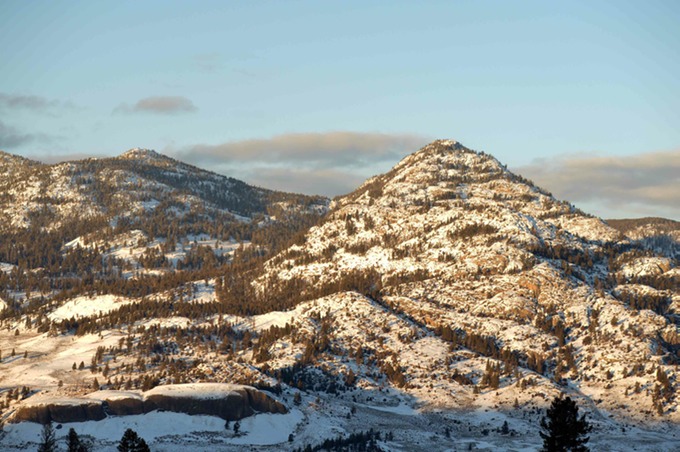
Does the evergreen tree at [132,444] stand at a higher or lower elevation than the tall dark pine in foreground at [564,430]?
lower

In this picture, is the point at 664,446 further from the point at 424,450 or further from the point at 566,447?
the point at 566,447

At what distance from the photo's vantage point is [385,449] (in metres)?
196

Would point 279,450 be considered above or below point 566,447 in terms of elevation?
below

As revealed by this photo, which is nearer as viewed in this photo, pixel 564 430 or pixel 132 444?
pixel 564 430

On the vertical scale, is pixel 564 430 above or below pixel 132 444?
above

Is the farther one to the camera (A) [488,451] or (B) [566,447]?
(A) [488,451]

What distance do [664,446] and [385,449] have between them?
61.2 metres

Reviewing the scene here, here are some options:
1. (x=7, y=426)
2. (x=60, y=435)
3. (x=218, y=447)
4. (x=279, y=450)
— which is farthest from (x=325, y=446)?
(x=7, y=426)

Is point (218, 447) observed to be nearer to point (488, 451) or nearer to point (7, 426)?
point (7, 426)

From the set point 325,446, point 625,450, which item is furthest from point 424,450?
point 625,450

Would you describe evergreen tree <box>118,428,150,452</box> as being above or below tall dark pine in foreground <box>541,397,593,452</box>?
below

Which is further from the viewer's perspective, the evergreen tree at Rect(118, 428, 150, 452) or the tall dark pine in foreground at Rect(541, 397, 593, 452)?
the evergreen tree at Rect(118, 428, 150, 452)

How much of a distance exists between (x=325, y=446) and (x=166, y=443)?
111ft

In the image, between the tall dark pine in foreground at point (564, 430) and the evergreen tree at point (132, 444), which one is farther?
the evergreen tree at point (132, 444)
